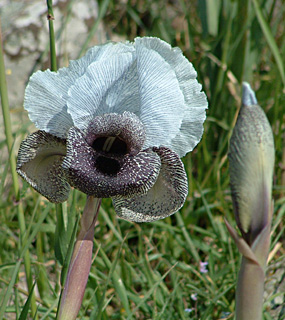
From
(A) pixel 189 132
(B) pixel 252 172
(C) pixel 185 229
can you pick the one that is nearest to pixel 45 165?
(A) pixel 189 132

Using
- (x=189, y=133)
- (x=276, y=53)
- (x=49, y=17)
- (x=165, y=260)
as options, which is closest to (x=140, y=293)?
(x=165, y=260)

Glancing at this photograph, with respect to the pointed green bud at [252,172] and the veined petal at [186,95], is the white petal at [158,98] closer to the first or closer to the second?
the veined petal at [186,95]

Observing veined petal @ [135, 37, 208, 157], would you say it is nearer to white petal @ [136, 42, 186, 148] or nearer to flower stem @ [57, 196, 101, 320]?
white petal @ [136, 42, 186, 148]

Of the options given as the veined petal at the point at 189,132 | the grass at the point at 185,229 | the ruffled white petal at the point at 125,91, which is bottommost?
the grass at the point at 185,229

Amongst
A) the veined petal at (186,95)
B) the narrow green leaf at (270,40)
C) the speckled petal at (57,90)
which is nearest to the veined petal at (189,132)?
the veined petal at (186,95)

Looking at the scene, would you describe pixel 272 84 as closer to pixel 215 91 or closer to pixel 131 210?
pixel 215 91

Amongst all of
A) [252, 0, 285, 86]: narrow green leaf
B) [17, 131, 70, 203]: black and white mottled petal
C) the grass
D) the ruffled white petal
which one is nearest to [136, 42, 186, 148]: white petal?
the ruffled white petal

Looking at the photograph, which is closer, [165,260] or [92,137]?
[92,137]

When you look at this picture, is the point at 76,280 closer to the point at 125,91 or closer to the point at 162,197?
the point at 162,197
